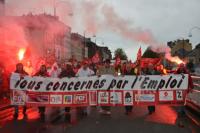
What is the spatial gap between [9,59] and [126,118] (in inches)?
552

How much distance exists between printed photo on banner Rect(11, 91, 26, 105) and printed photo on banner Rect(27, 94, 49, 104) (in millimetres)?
167

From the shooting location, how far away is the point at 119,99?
50.0 ft

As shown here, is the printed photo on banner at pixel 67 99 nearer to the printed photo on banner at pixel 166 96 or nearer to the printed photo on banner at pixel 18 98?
the printed photo on banner at pixel 18 98

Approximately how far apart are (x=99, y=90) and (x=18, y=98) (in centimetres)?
271

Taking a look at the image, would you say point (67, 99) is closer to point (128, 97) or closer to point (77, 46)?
point (128, 97)

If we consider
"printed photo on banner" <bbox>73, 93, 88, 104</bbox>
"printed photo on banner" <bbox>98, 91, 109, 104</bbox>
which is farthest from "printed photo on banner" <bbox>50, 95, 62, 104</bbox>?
"printed photo on banner" <bbox>98, 91, 109, 104</bbox>

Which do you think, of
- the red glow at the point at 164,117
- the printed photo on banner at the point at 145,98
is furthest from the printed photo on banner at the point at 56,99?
the red glow at the point at 164,117

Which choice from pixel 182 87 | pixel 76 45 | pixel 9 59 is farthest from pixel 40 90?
pixel 76 45

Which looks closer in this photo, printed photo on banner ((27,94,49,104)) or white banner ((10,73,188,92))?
printed photo on banner ((27,94,49,104))

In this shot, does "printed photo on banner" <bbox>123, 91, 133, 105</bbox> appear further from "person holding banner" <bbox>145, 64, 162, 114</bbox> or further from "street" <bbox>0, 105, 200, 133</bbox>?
"person holding banner" <bbox>145, 64, 162, 114</bbox>

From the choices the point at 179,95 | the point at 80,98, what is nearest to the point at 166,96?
the point at 179,95

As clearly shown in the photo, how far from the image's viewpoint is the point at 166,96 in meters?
15.0

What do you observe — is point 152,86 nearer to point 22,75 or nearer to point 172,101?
point 172,101

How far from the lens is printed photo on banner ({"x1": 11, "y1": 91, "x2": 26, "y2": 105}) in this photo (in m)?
14.9
